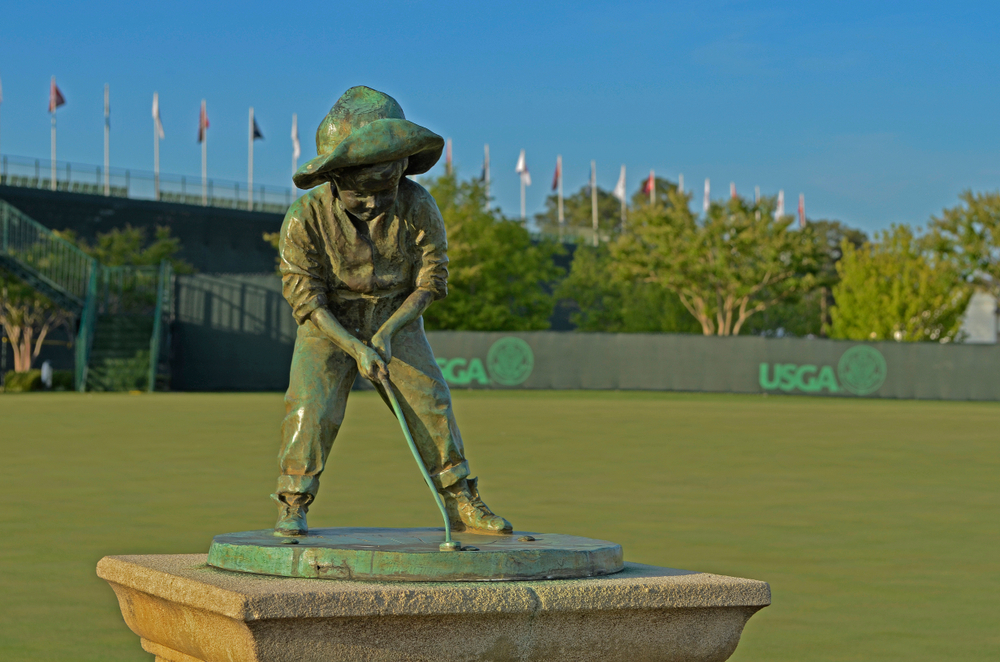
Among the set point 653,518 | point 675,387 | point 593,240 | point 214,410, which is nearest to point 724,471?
point 653,518

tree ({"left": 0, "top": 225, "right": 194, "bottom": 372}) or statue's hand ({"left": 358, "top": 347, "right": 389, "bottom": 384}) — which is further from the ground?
tree ({"left": 0, "top": 225, "right": 194, "bottom": 372})

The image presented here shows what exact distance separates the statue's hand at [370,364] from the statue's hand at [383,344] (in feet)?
0.19

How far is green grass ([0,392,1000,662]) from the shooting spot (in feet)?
22.2

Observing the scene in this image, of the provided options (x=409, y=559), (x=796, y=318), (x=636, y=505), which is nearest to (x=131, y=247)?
(x=796, y=318)

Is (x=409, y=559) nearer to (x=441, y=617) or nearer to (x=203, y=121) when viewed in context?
(x=441, y=617)

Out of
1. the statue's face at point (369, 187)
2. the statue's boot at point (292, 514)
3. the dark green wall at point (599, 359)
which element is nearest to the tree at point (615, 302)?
the dark green wall at point (599, 359)

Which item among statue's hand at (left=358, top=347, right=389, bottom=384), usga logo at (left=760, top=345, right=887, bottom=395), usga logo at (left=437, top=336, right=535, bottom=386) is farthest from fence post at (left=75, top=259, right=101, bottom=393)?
statue's hand at (left=358, top=347, right=389, bottom=384)

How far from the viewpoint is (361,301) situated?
536 centimetres

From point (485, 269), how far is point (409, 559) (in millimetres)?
51620

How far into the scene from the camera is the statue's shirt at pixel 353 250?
527cm

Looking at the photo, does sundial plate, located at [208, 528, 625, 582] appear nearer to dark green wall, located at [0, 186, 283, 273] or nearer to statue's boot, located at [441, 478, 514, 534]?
statue's boot, located at [441, 478, 514, 534]

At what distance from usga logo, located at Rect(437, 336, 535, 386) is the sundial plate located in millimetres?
34745

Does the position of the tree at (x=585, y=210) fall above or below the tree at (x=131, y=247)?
above

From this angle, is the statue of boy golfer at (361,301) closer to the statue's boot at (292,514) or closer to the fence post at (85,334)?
the statue's boot at (292,514)
